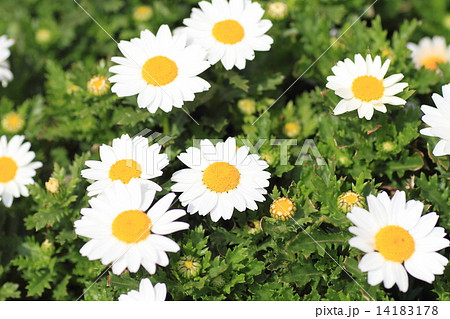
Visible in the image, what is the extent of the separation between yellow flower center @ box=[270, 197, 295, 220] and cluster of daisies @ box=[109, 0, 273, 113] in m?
0.84

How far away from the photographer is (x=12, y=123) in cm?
418

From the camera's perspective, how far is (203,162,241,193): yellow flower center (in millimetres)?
2986

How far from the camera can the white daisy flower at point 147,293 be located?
2.75 metres

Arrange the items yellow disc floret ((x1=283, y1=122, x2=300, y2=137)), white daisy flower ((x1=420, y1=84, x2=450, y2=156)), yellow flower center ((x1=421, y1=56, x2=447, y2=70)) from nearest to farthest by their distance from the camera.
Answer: white daisy flower ((x1=420, y1=84, x2=450, y2=156)) < yellow disc floret ((x1=283, y1=122, x2=300, y2=137)) < yellow flower center ((x1=421, y1=56, x2=447, y2=70))

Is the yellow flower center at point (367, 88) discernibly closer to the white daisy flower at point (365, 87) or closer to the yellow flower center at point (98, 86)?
the white daisy flower at point (365, 87)

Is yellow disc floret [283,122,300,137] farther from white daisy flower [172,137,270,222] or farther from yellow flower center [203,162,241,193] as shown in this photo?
yellow flower center [203,162,241,193]

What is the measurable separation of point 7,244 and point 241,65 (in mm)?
2158

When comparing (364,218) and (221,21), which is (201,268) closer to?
(364,218)

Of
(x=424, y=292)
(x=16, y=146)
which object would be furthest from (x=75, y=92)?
(x=424, y=292)

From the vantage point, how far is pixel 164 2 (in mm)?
4980

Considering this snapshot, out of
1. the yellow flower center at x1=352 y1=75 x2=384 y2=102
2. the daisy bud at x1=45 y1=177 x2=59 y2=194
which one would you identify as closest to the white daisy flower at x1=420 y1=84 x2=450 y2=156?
the yellow flower center at x1=352 y1=75 x2=384 y2=102

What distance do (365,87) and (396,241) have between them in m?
1.02

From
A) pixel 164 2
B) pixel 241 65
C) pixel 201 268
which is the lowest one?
pixel 201 268

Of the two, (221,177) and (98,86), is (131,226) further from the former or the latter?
(98,86)
